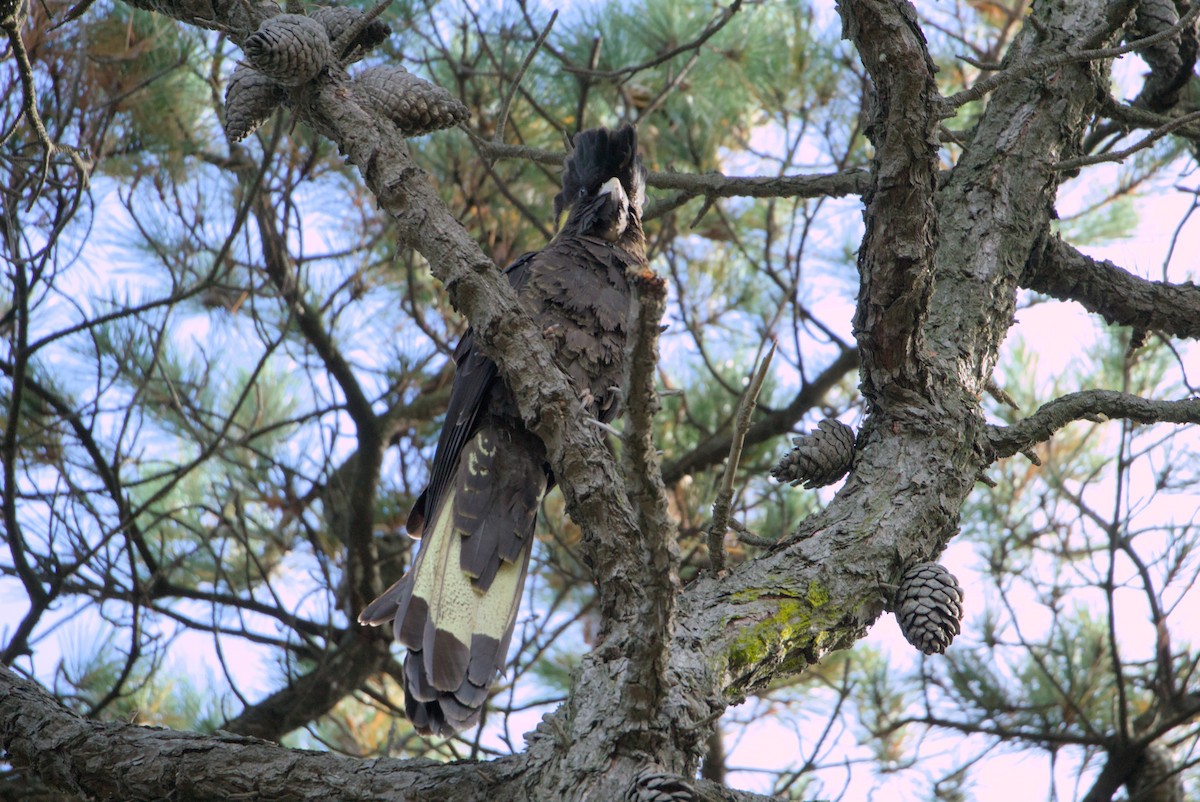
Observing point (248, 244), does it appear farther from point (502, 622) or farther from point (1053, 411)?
point (1053, 411)

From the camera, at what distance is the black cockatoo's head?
3.42 m

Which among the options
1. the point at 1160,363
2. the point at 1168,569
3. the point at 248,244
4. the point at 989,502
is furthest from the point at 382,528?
the point at 1160,363

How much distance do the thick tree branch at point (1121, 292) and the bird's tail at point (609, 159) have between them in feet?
4.36

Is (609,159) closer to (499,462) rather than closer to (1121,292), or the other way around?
(499,462)

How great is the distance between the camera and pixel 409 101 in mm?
2244

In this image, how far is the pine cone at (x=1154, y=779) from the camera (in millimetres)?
3670

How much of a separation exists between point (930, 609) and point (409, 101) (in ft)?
4.94

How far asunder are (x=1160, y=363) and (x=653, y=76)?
2.49 metres

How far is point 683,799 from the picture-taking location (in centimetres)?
144

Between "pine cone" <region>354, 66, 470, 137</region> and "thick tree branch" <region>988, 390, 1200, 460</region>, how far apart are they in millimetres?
1398

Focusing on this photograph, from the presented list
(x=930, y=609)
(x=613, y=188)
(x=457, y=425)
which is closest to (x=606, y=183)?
(x=613, y=188)

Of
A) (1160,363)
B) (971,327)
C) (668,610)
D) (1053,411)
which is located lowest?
(668,610)

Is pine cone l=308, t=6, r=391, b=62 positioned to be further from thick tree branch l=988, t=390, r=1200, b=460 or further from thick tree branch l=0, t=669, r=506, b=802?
thick tree branch l=988, t=390, r=1200, b=460

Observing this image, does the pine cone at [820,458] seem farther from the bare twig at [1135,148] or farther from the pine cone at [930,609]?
the bare twig at [1135,148]
